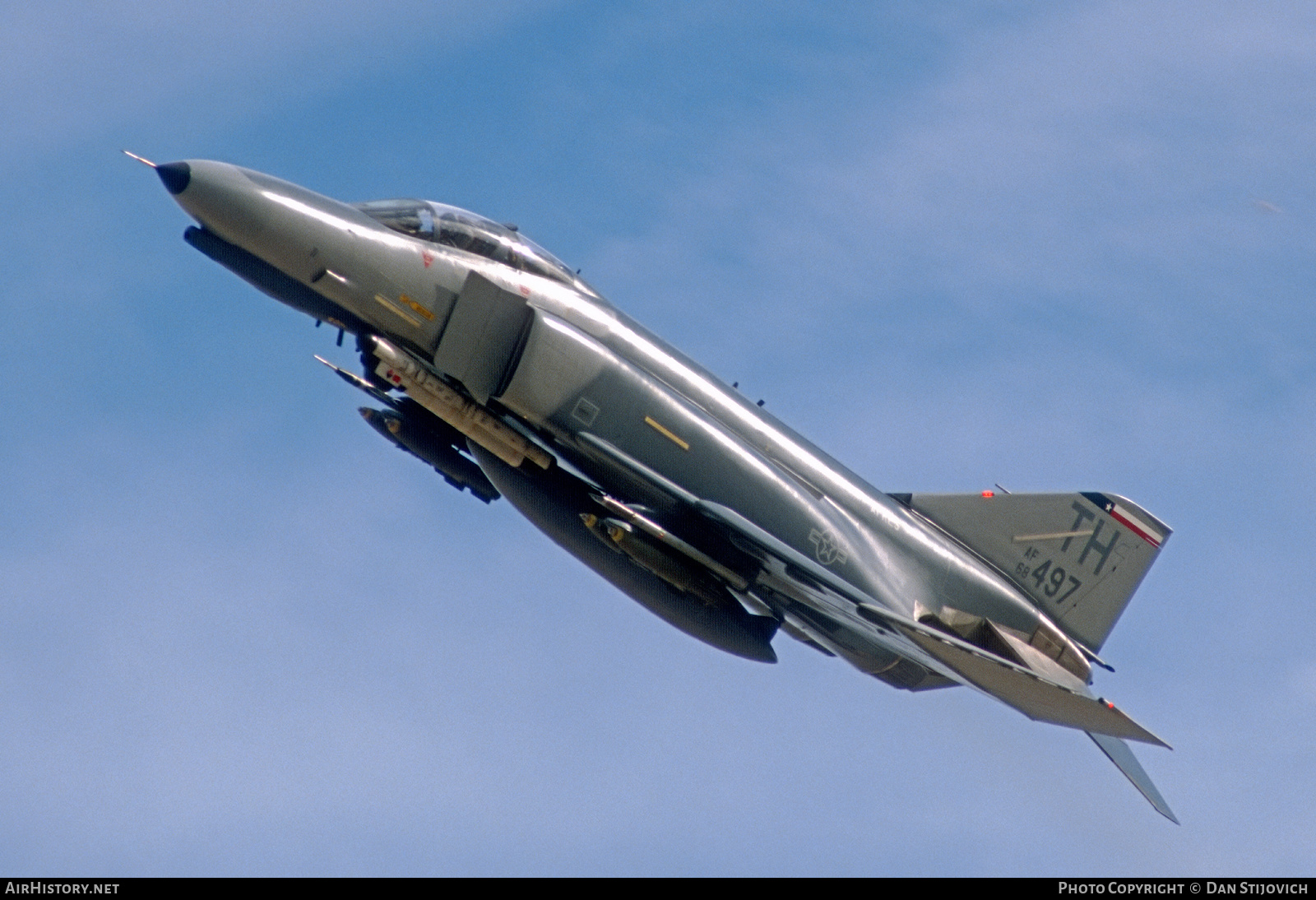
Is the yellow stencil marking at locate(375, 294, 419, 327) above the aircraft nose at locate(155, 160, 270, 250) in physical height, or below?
below

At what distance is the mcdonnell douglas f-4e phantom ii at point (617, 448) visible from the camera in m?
17.1

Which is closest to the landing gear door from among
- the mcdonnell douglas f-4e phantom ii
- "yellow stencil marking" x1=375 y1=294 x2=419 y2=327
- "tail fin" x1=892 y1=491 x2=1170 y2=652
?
the mcdonnell douglas f-4e phantom ii

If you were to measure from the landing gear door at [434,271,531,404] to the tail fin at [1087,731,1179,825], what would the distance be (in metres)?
8.65

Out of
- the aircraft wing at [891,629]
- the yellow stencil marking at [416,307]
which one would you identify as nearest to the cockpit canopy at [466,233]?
the yellow stencil marking at [416,307]

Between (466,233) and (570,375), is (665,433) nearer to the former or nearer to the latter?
(570,375)

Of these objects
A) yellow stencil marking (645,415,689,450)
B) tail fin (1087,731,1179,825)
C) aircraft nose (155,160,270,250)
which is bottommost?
tail fin (1087,731,1179,825)

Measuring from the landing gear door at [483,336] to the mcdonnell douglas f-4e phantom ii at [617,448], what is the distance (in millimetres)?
26

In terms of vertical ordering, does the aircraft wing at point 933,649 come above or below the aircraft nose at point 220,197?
below

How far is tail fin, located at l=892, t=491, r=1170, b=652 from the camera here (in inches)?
814

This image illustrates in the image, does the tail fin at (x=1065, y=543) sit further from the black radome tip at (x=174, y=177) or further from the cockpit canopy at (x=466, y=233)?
the black radome tip at (x=174, y=177)

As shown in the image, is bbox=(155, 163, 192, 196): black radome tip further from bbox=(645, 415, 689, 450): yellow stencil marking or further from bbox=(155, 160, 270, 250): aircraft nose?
bbox=(645, 415, 689, 450): yellow stencil marking
